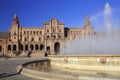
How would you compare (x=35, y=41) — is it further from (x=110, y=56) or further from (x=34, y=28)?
(x=110, y=56)

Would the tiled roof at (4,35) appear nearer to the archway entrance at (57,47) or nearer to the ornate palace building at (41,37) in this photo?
the ornate palace building at (41,37)

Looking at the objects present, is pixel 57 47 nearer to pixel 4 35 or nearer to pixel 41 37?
pixel 41 37

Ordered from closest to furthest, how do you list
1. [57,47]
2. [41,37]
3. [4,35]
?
[57,47] → [41,37] → [4,35]

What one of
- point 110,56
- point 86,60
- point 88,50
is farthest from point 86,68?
point 88,50

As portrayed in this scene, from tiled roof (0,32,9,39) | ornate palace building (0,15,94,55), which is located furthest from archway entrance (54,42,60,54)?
tiled roof (0,32,9,39)

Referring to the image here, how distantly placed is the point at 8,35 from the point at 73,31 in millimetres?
36536

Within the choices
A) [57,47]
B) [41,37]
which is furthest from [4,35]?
[57,47]

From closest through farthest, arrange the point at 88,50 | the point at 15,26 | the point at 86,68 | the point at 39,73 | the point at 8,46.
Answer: the point at 39,73 < the point at 86,68 < the point at 88,50 < the point at 8,46 < the point at 15,26

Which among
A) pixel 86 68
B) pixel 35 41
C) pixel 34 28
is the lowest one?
pixel 86 68

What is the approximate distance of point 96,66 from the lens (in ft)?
51.5

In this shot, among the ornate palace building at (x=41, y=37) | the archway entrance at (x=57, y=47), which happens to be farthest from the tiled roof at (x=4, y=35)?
the archway entrance at (x=57, y=47)

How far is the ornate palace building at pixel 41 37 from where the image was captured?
92000mm

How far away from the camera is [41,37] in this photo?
10644cm

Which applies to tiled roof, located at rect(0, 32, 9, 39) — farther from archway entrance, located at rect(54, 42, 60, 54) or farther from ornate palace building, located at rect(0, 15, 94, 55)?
archway entrance, located at rect(54, 42, 60, 54)
